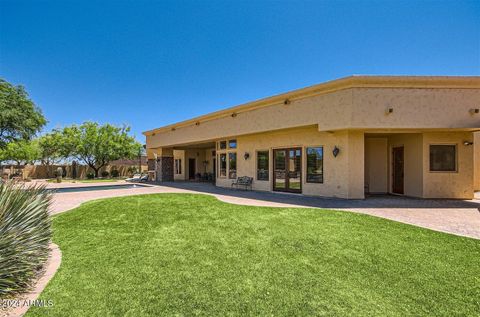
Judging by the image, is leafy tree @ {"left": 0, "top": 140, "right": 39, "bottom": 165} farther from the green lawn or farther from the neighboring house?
the green lawn

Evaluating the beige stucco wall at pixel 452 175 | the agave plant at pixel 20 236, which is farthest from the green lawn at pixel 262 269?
the beige stucco wall at pixel 452 175

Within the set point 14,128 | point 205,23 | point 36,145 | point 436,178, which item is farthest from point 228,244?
point 36,145

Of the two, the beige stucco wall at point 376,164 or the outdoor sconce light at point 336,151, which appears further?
the beige stucco wall at point 376,164

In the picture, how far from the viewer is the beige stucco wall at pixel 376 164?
43.9ft

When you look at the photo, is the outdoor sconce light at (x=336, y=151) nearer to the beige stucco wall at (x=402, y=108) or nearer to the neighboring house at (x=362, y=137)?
the neighboring house at (x=362, y=137)

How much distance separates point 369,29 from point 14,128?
2178 cm

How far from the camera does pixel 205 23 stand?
13203 mm

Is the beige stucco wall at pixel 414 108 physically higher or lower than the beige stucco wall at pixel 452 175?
higher

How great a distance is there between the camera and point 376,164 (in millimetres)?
13477

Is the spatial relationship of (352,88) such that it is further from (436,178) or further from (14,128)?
(14,128)

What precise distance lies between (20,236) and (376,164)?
49.1 feet

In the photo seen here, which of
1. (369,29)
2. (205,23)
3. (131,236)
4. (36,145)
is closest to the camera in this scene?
(131,236)

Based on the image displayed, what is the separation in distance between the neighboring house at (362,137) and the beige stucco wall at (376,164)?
51mm

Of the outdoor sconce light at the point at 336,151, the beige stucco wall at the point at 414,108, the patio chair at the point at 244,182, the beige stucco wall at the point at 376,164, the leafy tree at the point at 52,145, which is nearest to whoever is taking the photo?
the beige stucco wall at the point at 414,108
